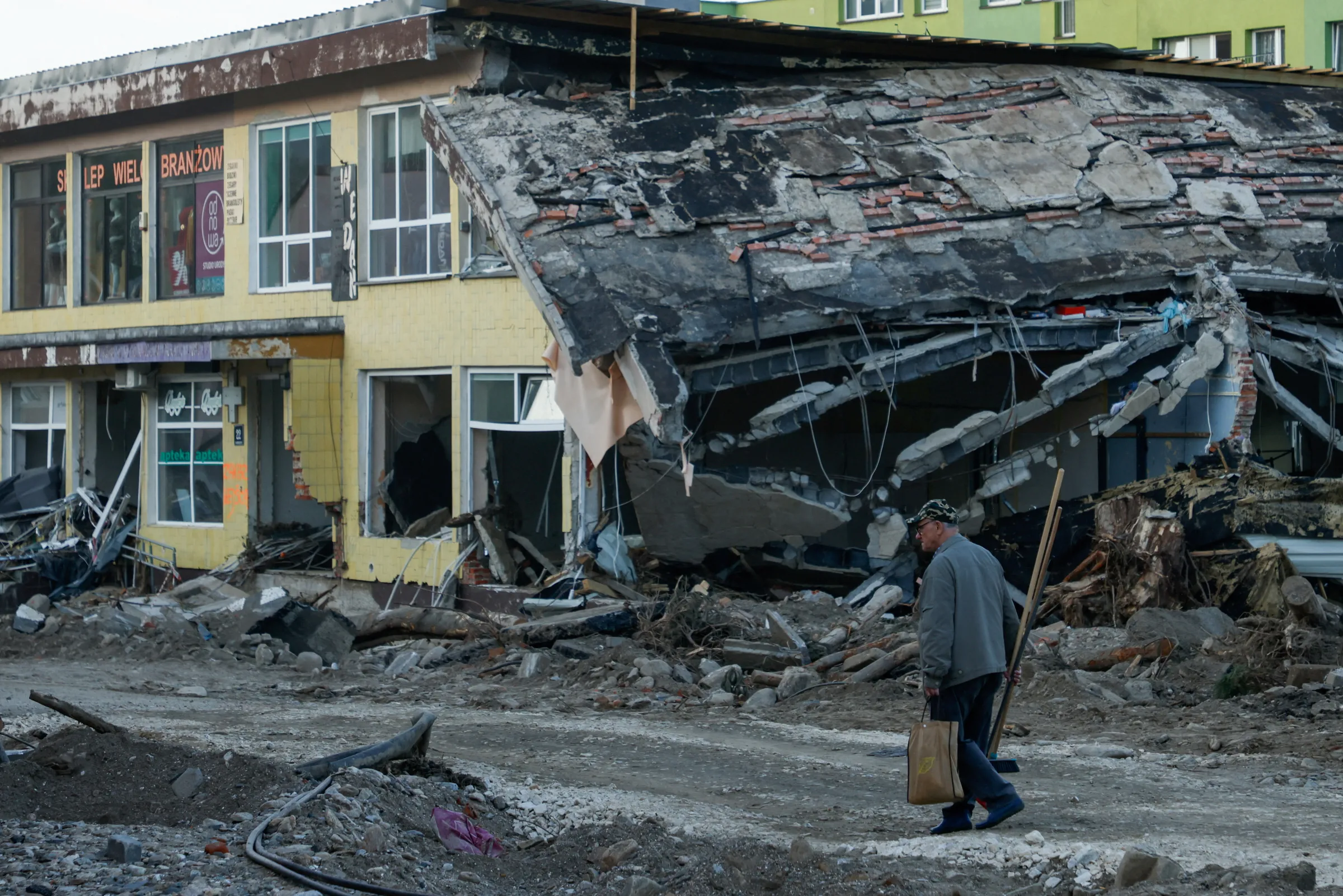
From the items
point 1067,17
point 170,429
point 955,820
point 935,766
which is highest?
point 1067,17

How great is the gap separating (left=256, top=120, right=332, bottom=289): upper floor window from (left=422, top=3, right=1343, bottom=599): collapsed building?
3.19m

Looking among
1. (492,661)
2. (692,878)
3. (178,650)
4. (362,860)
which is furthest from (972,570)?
(178,650)

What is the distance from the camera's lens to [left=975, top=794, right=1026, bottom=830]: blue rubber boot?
7516 mm

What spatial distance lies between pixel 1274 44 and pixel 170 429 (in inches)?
1044

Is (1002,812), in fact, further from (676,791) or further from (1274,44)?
(1274,44)

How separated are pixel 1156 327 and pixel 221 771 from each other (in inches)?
405

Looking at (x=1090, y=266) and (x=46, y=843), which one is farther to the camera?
(x=1090, y=266)

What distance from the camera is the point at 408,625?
15.6 metres

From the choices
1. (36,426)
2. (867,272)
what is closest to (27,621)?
(36,426)

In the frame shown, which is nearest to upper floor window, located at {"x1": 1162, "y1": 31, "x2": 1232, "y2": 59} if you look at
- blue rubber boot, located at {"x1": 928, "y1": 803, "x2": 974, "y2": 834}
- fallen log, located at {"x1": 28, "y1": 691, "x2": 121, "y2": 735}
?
blue rubber boot, located at {"x1": 928, "y1": 803, "x2": 974, "y2": 834}

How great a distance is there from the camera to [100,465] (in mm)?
22359

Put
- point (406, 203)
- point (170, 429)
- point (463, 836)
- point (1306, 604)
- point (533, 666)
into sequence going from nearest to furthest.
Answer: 1. point (463, 836)
2. point (1306, 604)
3. point (533, 666)
4. point (406, 203)
5. point (170, 429)

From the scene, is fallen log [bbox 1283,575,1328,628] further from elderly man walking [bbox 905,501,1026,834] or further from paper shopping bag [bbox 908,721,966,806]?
paper shopping bag [bbox 908,721,966,806]

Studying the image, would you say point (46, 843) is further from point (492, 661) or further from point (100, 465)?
point (100, 465)
